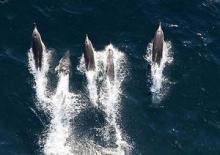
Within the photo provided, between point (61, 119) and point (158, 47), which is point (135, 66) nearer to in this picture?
point (158, 47)

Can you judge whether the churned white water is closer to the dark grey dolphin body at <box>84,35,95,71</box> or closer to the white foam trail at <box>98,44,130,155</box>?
the white foam trail at <box>98,44,130,155</box>

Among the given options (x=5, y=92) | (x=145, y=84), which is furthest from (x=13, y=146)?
(x=145, y=84)

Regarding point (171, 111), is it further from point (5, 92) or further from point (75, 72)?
point (5, 92)

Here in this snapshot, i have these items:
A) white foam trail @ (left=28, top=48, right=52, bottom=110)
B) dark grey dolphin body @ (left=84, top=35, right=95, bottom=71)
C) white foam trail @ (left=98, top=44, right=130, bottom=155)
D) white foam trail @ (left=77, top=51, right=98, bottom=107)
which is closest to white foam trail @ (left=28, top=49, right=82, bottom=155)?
white foam trail @ (left=28, top=48, right=52, bottom=110)

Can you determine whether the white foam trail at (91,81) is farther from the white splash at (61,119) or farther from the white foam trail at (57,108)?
the white splash at (61,119)

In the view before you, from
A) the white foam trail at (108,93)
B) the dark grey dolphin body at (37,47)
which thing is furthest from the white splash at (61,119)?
the dark grey dolphin body at (37,47)

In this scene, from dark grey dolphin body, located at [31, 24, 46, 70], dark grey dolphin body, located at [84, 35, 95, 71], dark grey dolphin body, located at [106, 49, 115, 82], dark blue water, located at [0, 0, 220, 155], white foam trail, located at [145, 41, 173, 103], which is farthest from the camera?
dark grey dolphin body, located at [31, 24, 46, 70]
